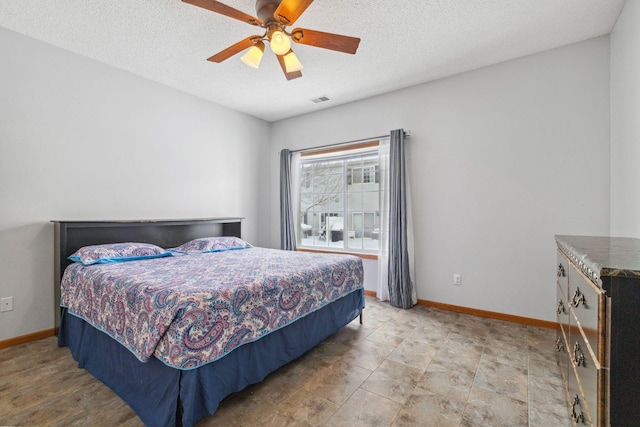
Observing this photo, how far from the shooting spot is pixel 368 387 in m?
1.86

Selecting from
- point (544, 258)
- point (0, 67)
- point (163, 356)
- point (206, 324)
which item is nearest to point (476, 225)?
point (544, 258)

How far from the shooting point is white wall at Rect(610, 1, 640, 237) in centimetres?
193

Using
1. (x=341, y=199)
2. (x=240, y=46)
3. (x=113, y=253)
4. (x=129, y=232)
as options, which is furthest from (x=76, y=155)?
(x=341, y=199)

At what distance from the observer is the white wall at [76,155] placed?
2.45 meters

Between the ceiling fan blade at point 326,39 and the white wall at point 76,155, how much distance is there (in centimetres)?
226

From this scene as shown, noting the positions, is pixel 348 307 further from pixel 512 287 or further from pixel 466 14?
pixel 466 14

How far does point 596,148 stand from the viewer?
256 cm

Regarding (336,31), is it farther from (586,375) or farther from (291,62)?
(586,375)

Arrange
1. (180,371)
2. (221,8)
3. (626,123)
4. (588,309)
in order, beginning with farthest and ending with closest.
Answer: (626,123) → (221,8) → (180,371) → (588,309)

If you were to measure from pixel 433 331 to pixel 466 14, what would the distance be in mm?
2740

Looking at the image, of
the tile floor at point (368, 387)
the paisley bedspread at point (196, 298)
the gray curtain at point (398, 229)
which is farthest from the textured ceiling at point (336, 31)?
the tile floor at point (368, 387)

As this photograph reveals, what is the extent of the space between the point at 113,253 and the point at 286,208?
7.84 feet

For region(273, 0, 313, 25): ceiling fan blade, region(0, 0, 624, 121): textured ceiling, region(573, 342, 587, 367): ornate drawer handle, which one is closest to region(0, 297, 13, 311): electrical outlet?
region(0, 0, 624, 121): textured ceiling

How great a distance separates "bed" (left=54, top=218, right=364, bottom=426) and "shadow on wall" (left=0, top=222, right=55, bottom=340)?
0.18 meters
